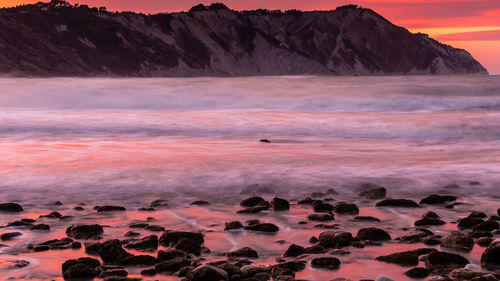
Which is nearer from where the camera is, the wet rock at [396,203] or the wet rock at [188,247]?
the wet rock at [188,247]

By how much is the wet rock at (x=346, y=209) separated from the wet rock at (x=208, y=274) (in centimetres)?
369

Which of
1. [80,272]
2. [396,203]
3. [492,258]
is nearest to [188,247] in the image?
[80,272]

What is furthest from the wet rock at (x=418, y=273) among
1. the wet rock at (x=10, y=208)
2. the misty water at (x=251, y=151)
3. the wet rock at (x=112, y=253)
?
the wet rock at (x=10, y=208)

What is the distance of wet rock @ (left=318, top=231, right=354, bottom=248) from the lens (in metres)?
7.32

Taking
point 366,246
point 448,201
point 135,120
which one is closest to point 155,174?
point 448,201

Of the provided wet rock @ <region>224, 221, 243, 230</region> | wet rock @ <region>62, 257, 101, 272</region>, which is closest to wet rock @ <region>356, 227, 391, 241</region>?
wet rock @ <region>224, 221, 243, 230</region>

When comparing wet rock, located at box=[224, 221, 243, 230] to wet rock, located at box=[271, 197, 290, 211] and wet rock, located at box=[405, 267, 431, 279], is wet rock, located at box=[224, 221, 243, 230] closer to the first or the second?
wet rock, located at box=[271, 197, 290, 211]

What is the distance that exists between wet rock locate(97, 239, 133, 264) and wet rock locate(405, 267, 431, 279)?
264cm

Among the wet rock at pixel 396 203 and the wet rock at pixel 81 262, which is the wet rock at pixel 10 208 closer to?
the wet rock at pixel 81 262

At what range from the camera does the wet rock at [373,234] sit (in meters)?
7.64

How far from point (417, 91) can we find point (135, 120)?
24.5m

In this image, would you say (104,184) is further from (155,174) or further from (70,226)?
(70,226)

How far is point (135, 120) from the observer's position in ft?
99.2

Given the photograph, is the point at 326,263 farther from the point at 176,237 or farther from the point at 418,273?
the point at 176,237
